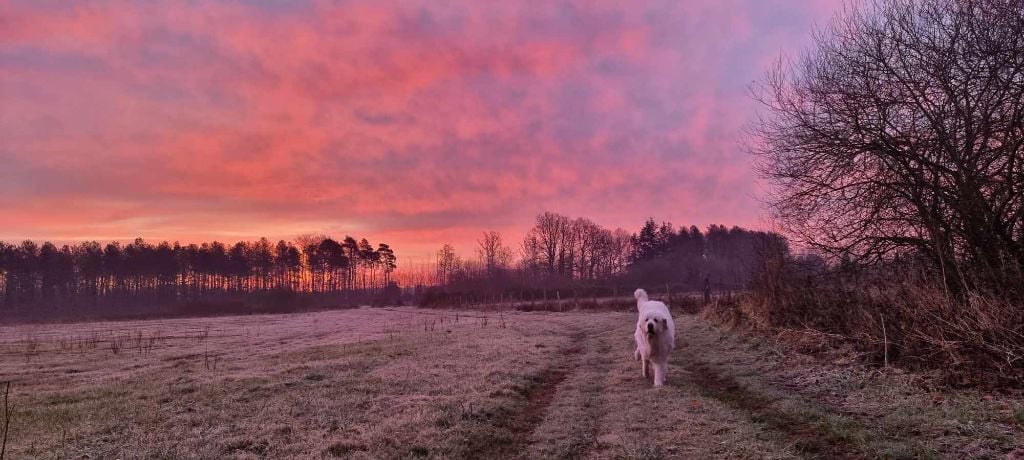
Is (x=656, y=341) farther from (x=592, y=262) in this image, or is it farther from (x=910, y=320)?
(x=592, y=262)

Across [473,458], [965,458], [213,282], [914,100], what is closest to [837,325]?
[914,100]

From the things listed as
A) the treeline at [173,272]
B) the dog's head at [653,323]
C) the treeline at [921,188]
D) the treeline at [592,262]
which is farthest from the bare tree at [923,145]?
the treeline at [173,272]

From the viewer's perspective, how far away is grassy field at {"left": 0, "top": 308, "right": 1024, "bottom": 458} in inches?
232

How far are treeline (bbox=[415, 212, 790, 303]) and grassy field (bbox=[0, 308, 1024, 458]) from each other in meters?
47.7

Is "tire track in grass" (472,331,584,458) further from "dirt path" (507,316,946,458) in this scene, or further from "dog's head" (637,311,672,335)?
"dog's head" (637,311,672,335)

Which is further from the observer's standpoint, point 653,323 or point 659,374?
point 653,323

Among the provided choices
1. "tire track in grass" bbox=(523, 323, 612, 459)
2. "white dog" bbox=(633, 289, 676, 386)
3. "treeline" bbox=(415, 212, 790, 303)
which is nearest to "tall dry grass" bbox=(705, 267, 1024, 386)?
"white dog" bbox=(633, 289, 676, 386)

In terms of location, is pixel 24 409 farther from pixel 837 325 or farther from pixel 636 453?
pixel 837 325

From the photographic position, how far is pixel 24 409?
9.22 m

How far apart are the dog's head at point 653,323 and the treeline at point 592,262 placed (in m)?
49.2

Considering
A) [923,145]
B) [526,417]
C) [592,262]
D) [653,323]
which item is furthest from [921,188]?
[592,262]

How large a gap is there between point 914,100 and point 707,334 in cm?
957

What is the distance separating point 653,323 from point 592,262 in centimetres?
8657

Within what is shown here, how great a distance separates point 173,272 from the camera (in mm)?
89062
